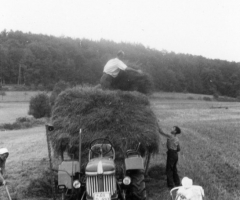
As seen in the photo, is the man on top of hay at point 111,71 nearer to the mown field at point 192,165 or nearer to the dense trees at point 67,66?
the mown field at point 192,165

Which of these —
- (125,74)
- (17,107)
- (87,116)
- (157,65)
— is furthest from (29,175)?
(17,107)

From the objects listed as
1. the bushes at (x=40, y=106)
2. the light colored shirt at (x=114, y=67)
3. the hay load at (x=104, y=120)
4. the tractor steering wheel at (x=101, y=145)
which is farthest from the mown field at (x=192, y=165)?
the bushes at (x=40, y=106)

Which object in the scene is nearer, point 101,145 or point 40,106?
point 101,145

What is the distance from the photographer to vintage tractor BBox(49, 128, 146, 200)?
616 cm

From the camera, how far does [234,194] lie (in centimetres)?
746

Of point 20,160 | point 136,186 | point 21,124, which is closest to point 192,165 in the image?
point 136,186

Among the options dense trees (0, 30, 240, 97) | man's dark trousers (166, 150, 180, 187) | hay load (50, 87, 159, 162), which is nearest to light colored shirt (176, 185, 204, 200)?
hay load (50, 87, 159, 162)

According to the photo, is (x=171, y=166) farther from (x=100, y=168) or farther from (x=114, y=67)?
(x=114, y=67)

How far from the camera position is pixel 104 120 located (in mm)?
7566

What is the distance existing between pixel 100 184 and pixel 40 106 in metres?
34.1

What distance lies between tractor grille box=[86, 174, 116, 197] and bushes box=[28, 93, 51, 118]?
33.3 m

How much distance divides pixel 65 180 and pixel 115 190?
122 cm

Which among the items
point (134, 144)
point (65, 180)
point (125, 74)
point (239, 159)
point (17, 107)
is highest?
point (125, 74)

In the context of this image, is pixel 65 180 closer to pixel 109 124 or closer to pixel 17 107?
pixel 109 124
